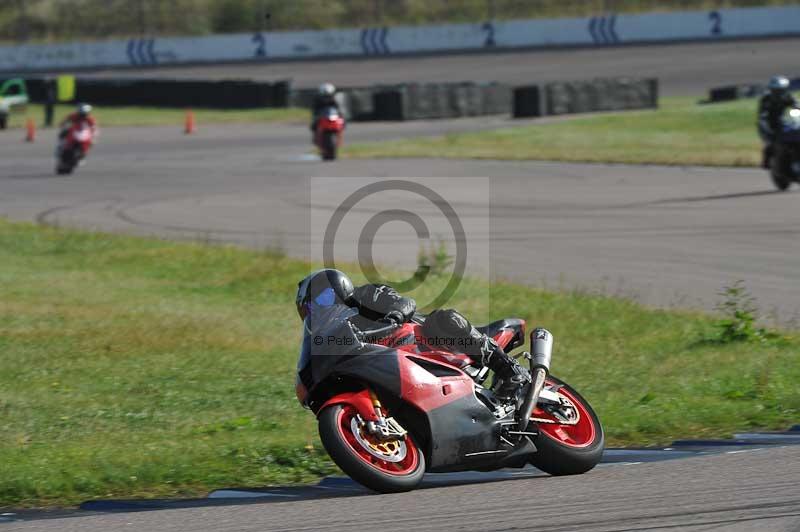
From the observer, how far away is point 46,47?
58438 mm

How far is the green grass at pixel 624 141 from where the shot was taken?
2774 centimetres

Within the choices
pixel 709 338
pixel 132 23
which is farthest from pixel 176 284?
pixel 132 23

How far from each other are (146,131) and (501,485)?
113 feet

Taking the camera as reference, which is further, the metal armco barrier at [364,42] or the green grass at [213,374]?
the metal armco barrier at [364,42]

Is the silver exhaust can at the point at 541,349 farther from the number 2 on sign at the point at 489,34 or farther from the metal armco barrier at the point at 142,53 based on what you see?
the metal armco barrier at the point at 142,53

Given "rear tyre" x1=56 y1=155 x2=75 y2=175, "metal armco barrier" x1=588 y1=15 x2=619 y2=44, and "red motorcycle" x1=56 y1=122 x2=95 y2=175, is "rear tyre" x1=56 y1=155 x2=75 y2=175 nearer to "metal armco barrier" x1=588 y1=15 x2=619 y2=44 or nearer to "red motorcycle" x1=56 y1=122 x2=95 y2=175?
"red motorcycle" x1=56 y1=122 x2=95 y2=175

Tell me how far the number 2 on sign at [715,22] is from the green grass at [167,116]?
2010 cm

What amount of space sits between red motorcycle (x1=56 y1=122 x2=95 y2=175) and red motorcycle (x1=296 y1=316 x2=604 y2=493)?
21.9 metres

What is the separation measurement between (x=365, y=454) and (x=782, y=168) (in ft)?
51.9

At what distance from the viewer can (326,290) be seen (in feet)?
20.0

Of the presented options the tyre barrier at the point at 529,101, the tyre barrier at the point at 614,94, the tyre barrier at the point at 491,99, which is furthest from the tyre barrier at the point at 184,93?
the tyre barrier at the point at 614,94

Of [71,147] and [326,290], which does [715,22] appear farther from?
[326,290]

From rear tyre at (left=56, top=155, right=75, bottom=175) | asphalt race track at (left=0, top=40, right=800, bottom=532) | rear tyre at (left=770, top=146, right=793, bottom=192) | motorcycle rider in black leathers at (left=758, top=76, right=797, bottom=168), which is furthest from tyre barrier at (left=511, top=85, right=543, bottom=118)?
rear tyre at (left=770, top=146, right=793, bottom=192)

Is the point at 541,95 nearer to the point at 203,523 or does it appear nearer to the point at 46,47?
the point at 46,47
